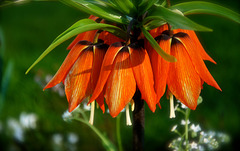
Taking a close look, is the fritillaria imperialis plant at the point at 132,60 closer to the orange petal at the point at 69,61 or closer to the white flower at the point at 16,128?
the orange petal at the point at 69,61

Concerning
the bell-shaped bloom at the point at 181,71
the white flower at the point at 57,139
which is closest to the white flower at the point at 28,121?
the white flower at the point at 57,139

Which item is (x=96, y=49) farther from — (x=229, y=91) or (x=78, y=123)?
(x=229, y=91)

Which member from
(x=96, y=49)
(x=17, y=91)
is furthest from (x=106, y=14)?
(x=17, y=91)

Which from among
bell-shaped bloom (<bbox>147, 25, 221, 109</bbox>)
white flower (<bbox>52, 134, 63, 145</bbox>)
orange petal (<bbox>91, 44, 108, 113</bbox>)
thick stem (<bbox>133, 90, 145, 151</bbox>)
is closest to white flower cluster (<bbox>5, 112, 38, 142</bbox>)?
white flower (<bbox>52, 134, 63, 145</bbox>)

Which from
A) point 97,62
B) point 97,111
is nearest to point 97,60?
point 97,62

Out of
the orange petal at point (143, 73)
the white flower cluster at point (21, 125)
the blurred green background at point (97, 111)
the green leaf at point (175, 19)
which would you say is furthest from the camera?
the white flower cluster at point (21, 125)

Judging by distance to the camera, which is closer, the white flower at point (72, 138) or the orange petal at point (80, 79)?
the orange petal at point (80, 79)

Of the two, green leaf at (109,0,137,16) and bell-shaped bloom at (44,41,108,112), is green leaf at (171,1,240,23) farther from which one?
bell-shaped bloom at (44,41,108,112)
